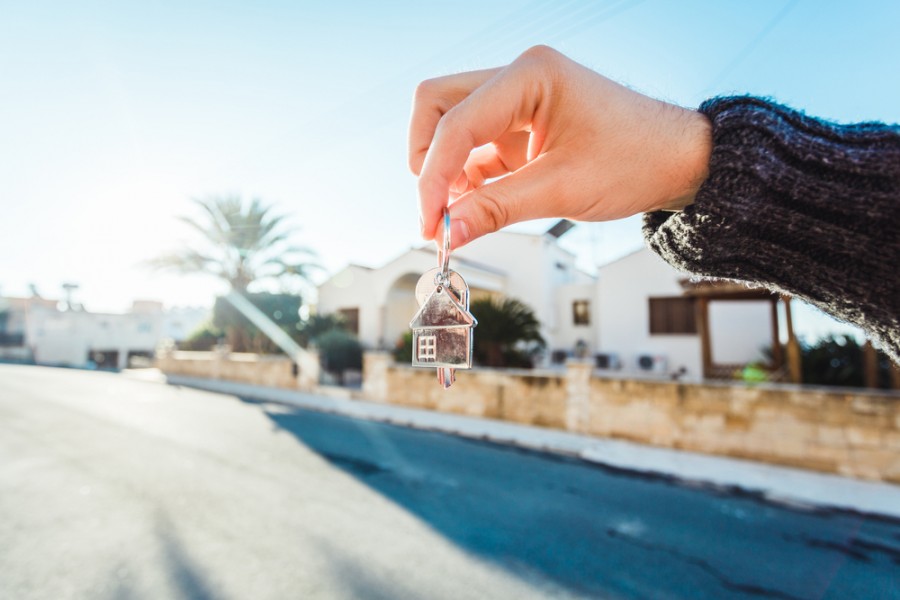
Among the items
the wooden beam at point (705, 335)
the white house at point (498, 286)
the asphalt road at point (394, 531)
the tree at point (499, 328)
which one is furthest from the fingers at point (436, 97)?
the white house at point (498, 286)

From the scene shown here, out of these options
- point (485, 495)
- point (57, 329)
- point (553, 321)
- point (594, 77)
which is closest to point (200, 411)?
point (485, 495)

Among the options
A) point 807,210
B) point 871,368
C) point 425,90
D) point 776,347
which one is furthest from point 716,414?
point 425,90

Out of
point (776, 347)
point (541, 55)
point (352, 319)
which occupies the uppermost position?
point (352, 319)

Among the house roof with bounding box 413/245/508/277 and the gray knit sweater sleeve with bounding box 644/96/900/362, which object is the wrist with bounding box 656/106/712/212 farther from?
the house roof with bounding box 413/245/508/277

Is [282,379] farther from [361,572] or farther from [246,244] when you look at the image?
[361,572]

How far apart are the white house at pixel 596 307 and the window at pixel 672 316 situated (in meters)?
0.03

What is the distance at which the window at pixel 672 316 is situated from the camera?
15.2m

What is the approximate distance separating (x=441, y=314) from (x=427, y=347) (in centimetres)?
11

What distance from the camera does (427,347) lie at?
1.25 m

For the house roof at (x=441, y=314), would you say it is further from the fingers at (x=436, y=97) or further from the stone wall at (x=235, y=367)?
the stone wall at (x=235, y=367)

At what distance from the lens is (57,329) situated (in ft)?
127

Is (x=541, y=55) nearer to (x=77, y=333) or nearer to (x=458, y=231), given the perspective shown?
(x=458, y=231)

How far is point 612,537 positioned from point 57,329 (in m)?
51.2

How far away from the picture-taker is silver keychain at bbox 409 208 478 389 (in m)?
1.20
